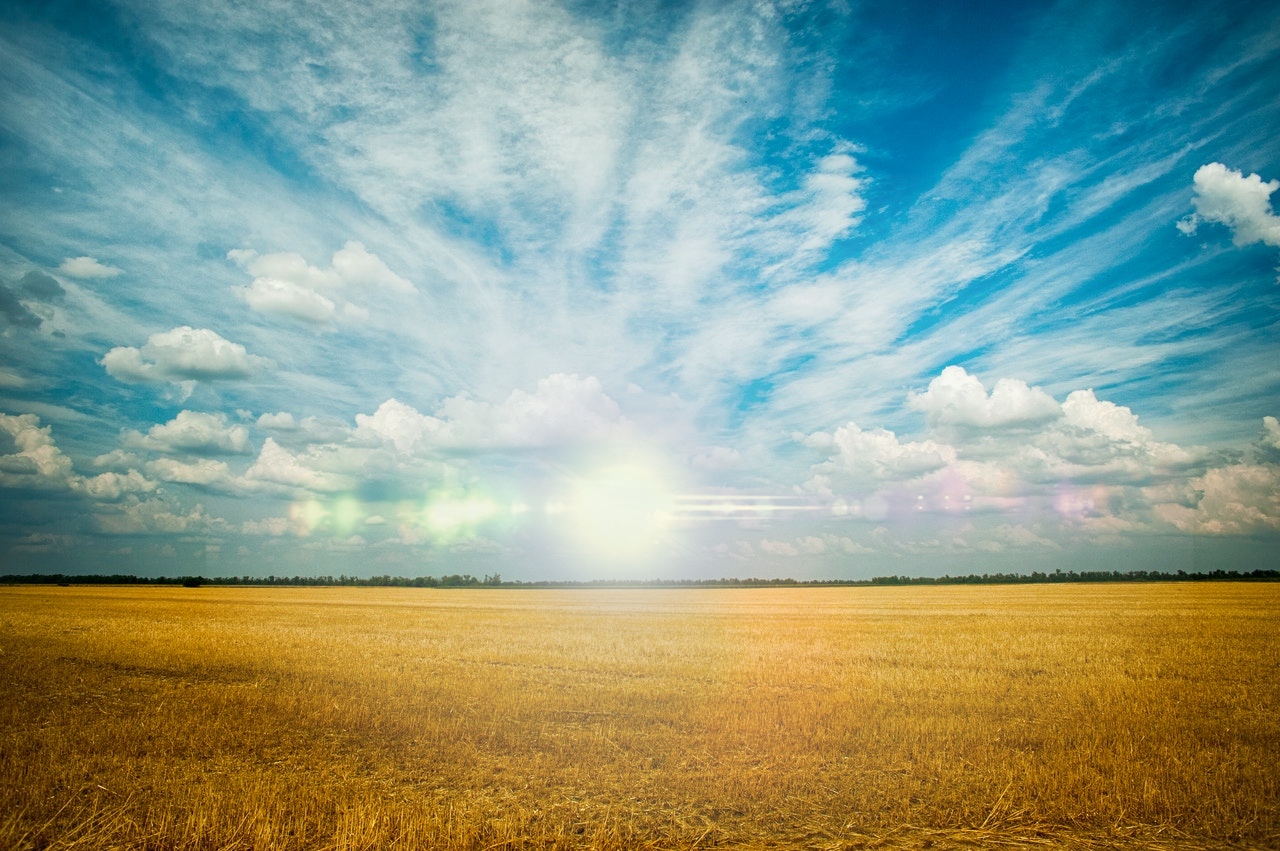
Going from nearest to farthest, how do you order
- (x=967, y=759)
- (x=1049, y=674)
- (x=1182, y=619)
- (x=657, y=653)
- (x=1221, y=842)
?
(x=1221, y=842), (x=967, y=759), (x=1049, y=674), (x=657, y=653), (x=1182, y=619)

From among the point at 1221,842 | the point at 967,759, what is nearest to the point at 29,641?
the point at 967,759

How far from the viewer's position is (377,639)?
28.9 metres

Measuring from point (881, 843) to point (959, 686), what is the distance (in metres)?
10.8

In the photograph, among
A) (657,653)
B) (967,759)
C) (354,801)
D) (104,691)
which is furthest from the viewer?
(657,653)

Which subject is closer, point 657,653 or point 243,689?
point 243,689

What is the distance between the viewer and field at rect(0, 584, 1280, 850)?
820cm

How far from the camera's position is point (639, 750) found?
11.5 metres

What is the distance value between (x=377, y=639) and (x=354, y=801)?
868 inches

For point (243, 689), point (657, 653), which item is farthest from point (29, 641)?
point (657, 653)

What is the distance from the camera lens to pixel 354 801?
29.2 feet

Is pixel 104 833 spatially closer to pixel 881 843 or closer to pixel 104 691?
pixel 881 843

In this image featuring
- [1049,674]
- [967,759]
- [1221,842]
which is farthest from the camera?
[1049,674]

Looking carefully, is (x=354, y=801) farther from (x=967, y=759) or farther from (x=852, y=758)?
(x=967, y=759)

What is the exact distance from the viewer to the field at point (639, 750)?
8.20 m
